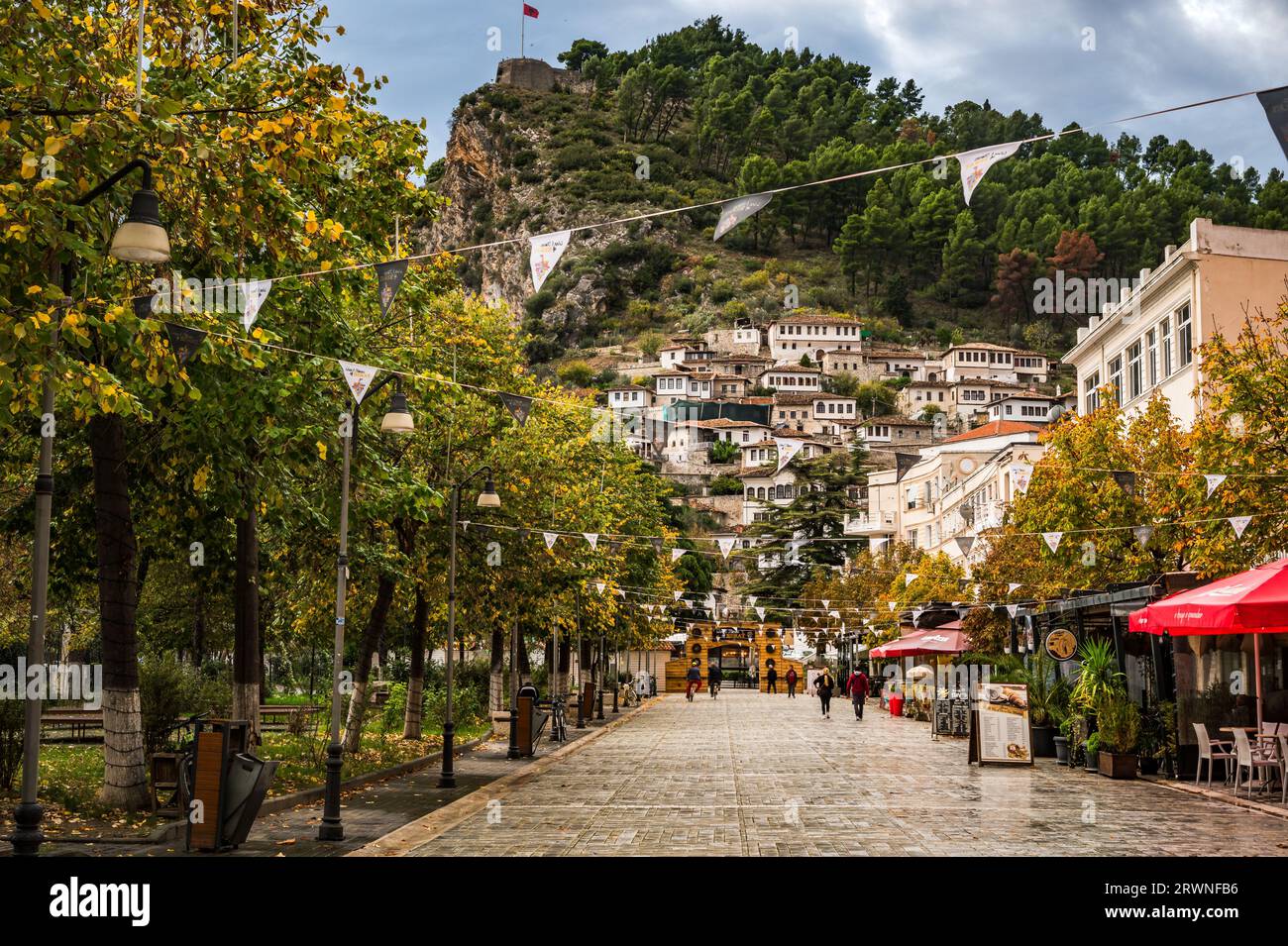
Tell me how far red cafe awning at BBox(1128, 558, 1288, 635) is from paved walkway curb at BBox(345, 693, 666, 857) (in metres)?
10.1

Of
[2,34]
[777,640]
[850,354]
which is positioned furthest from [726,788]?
[850,354]

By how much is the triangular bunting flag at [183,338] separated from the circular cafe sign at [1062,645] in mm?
19701

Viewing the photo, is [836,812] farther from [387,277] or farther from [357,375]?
[387,277]

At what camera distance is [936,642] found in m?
35.8

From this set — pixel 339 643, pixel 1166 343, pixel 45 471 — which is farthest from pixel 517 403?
pixel 1166 343

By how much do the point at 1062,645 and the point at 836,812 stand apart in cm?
1143

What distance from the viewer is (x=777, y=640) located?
115562mm

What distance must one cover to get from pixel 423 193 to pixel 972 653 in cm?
2271

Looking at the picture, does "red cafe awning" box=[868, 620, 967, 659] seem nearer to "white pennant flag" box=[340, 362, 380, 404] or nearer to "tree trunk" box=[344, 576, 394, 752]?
"tree trunk" box=[344, 576, 394, 752]

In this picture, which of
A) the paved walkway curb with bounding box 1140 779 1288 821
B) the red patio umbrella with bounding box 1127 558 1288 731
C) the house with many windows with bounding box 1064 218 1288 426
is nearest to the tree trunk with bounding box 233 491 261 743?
the red patio umbrella with bounding box 1127 558 1288 731

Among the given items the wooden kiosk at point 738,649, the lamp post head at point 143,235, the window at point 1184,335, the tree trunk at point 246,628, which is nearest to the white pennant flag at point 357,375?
the tree trunk at point 246,628

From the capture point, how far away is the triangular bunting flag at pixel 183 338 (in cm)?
1338

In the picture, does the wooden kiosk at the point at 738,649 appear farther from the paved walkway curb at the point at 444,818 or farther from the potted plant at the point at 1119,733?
the potted plant at the point at 1119,733
